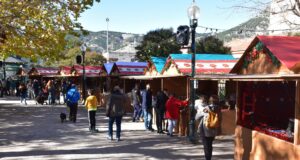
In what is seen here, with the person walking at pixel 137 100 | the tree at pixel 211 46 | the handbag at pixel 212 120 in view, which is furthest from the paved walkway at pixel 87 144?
the tree at pixel 211 46

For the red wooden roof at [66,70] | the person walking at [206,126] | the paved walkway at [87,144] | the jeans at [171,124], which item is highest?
the red wooden roof at [66,70]

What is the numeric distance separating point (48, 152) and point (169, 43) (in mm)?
41724

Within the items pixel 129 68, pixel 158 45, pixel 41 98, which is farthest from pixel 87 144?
pixel 158 45

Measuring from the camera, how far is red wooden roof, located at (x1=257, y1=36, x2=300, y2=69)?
23.3ft

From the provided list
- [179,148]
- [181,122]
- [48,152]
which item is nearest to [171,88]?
[181,122]

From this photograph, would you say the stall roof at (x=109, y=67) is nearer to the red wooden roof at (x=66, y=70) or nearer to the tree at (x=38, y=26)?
the tree at (x=38, y=26)

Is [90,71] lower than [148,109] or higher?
higher

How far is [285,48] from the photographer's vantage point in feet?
25.6

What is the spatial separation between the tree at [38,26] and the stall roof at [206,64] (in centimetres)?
495

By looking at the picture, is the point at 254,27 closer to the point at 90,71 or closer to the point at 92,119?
the point at 90,71

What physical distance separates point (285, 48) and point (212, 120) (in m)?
2.13

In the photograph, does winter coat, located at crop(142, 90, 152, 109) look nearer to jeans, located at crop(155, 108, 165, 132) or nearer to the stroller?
jeans, located at crop(155, 108, 165, 132)

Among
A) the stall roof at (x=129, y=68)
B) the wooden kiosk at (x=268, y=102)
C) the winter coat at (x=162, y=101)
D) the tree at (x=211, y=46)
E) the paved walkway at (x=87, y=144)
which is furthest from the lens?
the tree at (x=211, y=46)

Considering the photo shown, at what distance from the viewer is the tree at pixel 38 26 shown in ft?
55.0
